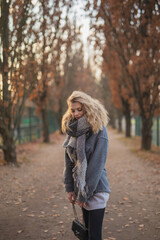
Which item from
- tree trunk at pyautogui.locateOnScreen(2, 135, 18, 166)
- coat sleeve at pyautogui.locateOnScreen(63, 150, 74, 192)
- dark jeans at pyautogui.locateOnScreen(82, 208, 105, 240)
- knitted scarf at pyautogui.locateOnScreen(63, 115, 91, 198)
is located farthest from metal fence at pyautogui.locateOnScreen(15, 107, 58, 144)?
dark jeans at pyautogui.locateOnScreen(82, 208, 105, 240)

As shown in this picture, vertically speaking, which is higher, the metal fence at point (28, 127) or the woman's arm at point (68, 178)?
the woman's arm at point (68, 178)

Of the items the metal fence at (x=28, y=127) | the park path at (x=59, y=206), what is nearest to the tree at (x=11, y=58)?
the park path at (x=59, y=206)

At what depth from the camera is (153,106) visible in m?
12.1

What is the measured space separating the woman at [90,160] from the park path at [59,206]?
57.6 inches

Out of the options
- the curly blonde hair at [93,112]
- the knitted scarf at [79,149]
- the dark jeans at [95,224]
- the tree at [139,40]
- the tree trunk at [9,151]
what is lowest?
the tree trunk at [9,151]

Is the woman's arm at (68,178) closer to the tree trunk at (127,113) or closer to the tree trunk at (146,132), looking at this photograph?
the tree trunk at (146,132)

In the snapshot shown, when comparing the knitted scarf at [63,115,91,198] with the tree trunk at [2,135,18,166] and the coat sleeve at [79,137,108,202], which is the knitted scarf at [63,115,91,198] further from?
the tree trunk at [2,135,18,166]

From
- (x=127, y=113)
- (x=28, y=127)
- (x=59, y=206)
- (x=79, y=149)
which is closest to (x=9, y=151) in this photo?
(x=59, y=206)

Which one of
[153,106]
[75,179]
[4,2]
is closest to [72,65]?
[153,106]

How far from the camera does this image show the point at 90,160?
2.80 metres

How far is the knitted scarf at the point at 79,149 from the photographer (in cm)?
275

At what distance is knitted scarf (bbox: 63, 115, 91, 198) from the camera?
9.04ft

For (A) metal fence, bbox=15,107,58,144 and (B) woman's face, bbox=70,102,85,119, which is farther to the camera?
(A) metal fence, bbox=15,107,58,144

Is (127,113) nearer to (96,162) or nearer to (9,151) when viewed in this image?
(9,151)
